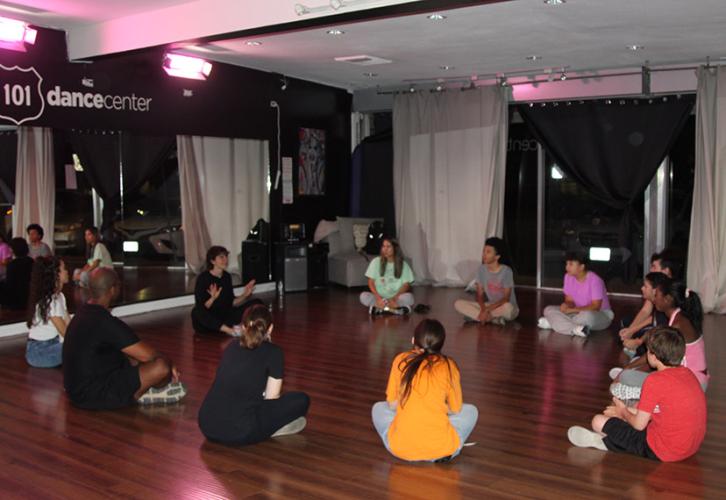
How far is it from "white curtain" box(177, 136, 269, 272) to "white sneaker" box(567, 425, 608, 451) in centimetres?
623

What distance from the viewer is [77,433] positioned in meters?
4.60

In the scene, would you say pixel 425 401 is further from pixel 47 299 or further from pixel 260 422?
pixel 47 299

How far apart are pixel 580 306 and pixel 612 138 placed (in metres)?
3.25

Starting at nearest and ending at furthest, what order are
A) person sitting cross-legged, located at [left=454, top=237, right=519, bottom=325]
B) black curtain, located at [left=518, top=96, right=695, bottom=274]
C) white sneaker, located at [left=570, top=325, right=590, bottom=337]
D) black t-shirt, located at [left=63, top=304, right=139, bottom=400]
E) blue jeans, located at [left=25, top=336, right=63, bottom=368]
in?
black t-shirt, located at [left=63, top=304, right=139, bottom=400] < blue jeans, located at [left=25, top=336, right=63, bottom=368] < white sneaker, located at [left=570, top=325, right=590, bottom=337] < person sitting cross-legged, located at [left=454, top=237, right=519, bottom=325] < black curtain, located at [left=518, top=96, right=695, bottom=274]

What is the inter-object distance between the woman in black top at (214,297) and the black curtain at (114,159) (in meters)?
1.86

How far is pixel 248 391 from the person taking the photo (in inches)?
164

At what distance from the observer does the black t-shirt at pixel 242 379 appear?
414 centimetres

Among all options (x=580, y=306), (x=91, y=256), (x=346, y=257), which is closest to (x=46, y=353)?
(x=91, y=256)

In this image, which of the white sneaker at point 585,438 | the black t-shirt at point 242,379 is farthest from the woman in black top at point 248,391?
the white sneaker at point 585,438

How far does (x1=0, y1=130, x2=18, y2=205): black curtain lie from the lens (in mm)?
7727

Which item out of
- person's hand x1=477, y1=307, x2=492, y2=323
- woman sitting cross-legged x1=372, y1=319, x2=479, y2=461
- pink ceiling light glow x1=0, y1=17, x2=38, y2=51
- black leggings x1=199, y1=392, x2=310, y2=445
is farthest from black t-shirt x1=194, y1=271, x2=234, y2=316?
woman sitting cross-legged x1=372, y1=319, x2=479, y2=461

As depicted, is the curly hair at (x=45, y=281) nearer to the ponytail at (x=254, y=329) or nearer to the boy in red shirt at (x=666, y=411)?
the ponytail at (x=254, y=329)

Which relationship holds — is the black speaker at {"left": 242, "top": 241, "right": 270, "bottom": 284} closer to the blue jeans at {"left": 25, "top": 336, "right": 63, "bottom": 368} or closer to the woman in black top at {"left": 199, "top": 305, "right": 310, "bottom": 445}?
the blue jeans at {"left": 25, "top": 336, "right": 63, "bottom": 368}

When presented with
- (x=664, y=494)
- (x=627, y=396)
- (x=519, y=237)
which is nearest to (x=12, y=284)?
(x=627, y=396)
